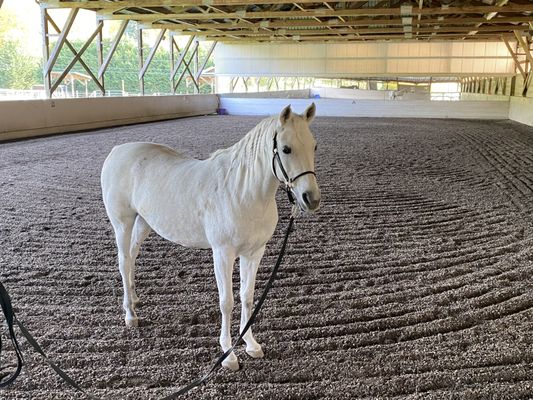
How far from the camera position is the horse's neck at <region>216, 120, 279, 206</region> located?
2.39m

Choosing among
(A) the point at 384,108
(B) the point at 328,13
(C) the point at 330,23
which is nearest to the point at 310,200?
(B) the point at 328,13

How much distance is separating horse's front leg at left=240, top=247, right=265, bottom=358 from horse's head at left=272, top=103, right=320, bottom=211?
561 millimetres

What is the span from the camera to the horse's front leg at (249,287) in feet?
8.76

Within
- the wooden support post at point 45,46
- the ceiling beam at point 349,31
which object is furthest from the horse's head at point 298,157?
the ceiling beam at point 349,31

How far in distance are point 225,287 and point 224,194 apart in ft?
1.63

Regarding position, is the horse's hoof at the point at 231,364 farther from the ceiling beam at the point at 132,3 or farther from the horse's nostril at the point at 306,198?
the ceiling beam at the point at 132,3

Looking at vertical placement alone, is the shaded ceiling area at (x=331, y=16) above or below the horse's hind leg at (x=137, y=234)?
above

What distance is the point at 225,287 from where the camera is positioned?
2.59m

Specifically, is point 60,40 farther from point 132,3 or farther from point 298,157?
point 298,157

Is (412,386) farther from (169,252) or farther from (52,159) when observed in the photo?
(52,159)

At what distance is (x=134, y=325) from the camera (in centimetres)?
312

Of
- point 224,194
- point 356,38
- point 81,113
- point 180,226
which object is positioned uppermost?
point 356,38

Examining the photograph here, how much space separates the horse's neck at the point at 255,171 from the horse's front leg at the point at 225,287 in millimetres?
320

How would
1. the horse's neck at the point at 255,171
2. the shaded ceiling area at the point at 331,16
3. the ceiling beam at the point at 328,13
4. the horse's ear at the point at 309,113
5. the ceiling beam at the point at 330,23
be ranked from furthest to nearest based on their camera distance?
the ceiling beam at the point at 330,23 < the shaded ceiling area at the point at 331,16 < the ceiling beam at the point at 328,13 < the horse's neck at the point at 255,171 < the horse's ear at the point at 309,113
